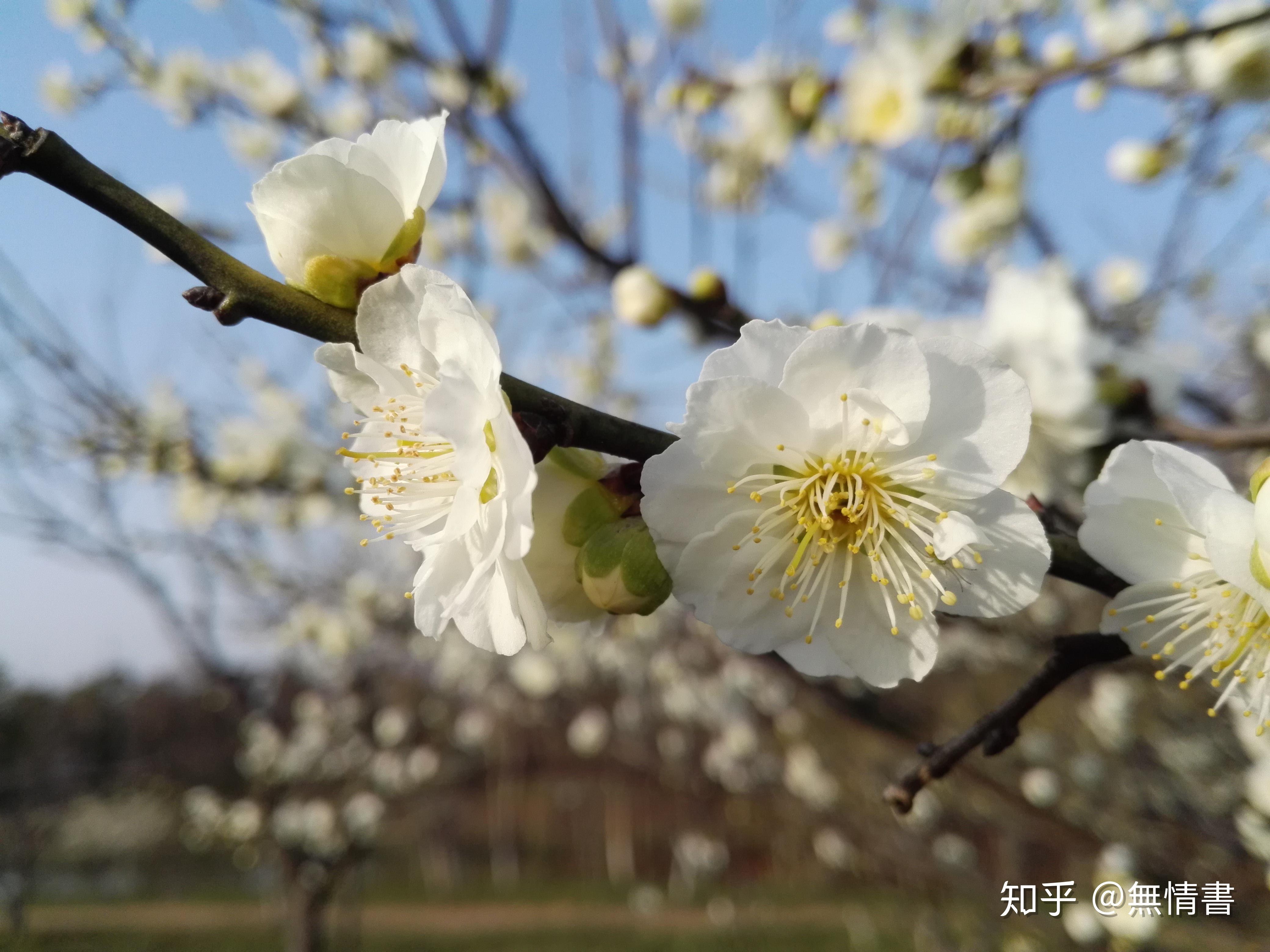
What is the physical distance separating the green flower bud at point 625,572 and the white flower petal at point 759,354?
14 cm

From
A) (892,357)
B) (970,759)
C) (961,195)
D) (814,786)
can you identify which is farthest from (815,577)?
(814,786)

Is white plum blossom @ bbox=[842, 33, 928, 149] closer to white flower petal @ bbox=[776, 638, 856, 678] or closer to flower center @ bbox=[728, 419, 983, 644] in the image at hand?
flower center @ bbox=[728, 419, 983, 644]

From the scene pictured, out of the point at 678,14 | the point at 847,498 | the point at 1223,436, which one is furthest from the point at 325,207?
the point at 678,14

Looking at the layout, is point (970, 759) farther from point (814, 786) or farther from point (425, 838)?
point (425, 838)

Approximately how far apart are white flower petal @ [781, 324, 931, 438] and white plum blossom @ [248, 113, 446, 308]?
0.33m

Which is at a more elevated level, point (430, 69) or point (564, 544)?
point (430, 69)

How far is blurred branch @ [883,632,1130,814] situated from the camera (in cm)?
63

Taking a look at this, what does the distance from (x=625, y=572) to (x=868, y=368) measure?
0.24 meters

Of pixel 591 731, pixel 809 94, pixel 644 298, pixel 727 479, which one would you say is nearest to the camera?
pixel 727 479

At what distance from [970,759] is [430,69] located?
2.57m

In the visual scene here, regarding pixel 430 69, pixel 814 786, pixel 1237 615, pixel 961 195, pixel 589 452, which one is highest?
pixel 430 69

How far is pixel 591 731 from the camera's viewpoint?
859cm

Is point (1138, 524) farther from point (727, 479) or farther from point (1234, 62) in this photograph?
point (1234, 62)

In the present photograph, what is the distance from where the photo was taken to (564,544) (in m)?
0.63
